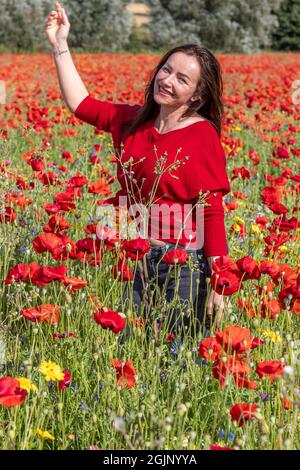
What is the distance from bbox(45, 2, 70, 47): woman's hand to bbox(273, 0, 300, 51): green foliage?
33894 mm

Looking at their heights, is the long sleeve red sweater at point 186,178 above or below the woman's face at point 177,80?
below

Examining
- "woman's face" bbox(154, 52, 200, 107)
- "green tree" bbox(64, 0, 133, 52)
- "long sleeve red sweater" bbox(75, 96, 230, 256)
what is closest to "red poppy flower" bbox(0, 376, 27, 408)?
"long sleeve red sweater" bbox(75, 96, 230, 256)

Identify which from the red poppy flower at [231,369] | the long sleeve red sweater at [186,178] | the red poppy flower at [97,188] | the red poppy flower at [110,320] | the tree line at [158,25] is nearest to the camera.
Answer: the red poppy flower at [231,369]

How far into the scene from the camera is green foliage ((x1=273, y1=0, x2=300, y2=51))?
116 ft

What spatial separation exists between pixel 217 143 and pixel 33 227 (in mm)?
1034

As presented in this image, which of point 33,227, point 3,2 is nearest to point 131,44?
point 3,2

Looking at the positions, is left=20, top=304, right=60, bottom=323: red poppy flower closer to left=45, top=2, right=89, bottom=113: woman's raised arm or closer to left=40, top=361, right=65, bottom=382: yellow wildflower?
left=40, top=361, right=65, bottom=382: yellow wildflower

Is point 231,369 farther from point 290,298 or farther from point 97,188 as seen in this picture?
point 97,188

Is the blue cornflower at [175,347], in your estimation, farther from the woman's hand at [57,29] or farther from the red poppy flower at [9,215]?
the woman's hand at [57,29]

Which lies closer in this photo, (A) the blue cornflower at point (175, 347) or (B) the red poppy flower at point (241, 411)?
(B) the red poppy flower at point (241, 411)

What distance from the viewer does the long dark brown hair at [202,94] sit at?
2.75 m

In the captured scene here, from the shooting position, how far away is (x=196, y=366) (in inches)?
83.4

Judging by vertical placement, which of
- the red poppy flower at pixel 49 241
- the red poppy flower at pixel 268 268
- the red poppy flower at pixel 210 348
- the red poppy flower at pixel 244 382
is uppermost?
the red poppy flower at pixel 49 241

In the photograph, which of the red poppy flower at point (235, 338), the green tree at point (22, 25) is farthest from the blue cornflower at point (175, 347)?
the green tree at point (22, 25)
